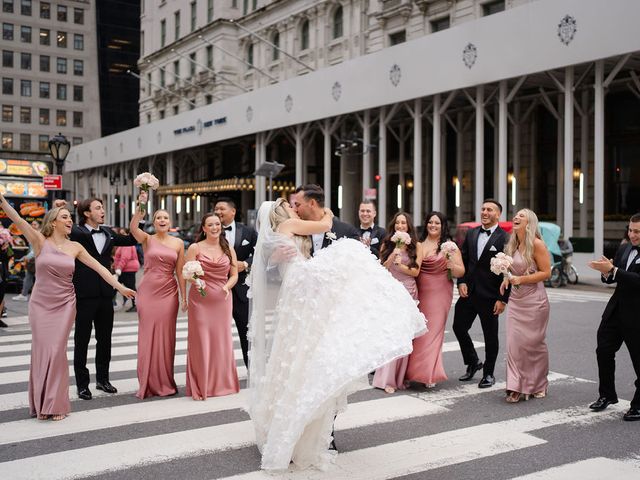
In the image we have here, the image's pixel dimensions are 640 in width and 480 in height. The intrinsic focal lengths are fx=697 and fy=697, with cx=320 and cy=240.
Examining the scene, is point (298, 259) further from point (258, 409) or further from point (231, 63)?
point (231, 63)

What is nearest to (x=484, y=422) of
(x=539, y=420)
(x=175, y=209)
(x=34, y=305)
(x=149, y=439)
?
(x=539, y=420)

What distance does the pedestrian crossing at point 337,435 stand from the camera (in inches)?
209

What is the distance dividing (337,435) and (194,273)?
90.2 inches

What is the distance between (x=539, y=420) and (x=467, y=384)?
163 centimetres

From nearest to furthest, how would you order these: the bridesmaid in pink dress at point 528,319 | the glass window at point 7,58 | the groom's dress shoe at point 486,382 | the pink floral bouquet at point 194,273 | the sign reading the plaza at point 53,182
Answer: the pink floral bouquet at point 194,273, the bridesmaid in pink dress at point 528,319, the groom's dress shoe at point 486,382, the sign reading the plaza at point 53,182, the glass window at point 7,58

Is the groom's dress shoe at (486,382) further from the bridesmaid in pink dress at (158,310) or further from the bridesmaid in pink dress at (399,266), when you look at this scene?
the bridesmaid in pink dress at (158,310)

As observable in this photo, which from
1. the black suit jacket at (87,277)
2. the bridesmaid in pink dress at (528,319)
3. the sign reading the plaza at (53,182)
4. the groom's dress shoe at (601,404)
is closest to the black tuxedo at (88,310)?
the black suit jacket at (87,277)

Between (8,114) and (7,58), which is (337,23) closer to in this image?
(8,114)

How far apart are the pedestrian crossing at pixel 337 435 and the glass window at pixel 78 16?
96.1 m

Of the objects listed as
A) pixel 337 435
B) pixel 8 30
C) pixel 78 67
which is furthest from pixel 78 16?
pixel 337 435

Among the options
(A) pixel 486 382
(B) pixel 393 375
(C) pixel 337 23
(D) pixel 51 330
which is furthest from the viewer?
(C) pixel 337 23

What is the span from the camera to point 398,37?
38625 mm

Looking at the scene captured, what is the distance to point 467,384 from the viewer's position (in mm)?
8375

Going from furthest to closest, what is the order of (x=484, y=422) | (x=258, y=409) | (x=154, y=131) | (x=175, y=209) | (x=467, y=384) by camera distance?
(x=175, y=209)
(x=154, y=131)
(x=467, y=384)
(x=484, y=422)
(x=258, y=409)
